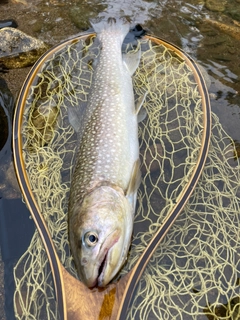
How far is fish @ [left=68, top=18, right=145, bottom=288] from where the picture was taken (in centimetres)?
240

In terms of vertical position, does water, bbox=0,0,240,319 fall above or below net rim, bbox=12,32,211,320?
above

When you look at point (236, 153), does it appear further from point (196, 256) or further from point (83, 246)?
point (83, 246)

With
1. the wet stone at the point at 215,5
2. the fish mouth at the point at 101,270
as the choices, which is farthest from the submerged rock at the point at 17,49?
the fish mouth at the point at 101,270

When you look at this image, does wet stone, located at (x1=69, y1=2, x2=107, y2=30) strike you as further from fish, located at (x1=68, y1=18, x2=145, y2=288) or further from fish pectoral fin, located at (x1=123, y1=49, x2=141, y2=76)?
fish pectoral fin, located at (x1=123, y1=49, x2=141, y2=76)

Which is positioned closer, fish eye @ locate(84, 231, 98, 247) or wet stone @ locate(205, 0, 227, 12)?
fish eye @ locate(84, 231, 98, 247)

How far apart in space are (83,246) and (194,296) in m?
1.03

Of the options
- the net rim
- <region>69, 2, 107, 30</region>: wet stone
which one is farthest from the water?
the net rim

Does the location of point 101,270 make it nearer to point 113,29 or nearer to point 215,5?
point 113,29

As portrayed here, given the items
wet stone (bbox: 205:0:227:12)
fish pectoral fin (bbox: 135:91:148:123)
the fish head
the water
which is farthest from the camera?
wet stone (bbox: 205:0:227:12)

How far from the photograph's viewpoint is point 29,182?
2920mm

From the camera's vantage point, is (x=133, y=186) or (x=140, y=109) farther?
(x=140, y=109)

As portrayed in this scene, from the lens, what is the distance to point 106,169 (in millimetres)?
2863

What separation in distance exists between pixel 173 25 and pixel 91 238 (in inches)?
155

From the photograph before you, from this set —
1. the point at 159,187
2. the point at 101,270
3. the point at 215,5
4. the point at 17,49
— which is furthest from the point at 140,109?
the point at 215,5
